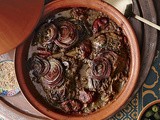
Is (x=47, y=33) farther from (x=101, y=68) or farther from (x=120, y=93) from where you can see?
(x=120, y=93)

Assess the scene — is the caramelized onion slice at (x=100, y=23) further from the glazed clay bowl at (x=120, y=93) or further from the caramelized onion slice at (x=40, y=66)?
the caramelized onion slice at (x=40, y=66)

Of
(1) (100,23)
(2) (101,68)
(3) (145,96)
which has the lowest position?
(3) (145,96)

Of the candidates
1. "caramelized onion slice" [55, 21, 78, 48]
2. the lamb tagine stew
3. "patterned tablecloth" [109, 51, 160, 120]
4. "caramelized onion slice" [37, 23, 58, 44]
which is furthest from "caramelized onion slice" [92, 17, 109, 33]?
"patterned tablecloth" [109, 51, 160, 120]

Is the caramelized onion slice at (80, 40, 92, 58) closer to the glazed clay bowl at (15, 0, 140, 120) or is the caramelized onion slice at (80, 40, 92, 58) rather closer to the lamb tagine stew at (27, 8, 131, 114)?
the lamb tagine stew at (27, 8, 131, 114)

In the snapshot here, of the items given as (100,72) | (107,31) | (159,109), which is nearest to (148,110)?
(159,109)

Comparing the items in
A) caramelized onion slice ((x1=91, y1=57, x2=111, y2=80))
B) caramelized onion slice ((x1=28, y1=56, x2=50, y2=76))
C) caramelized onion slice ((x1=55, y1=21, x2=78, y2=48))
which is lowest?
caramelized onion slice ((x1=91, y1=57, x2=111, y2=80))

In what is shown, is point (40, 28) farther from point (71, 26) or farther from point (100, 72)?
point (100, 72)

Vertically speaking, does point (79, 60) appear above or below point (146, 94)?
above

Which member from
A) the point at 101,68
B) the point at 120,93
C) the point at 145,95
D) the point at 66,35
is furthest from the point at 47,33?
the point at 145,95
